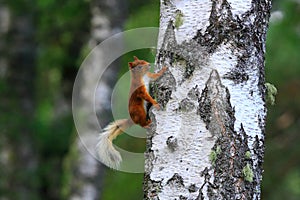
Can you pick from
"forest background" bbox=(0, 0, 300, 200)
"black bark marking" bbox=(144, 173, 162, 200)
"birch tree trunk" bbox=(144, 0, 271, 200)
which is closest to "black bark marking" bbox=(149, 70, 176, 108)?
"birch tree trunk" bbox=(144, 0, 271, 200)

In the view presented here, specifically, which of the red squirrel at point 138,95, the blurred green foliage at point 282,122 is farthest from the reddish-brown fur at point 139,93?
the blurred green foliage at point 282,122

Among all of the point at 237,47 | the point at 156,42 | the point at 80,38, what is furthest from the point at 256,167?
the point at 80,38

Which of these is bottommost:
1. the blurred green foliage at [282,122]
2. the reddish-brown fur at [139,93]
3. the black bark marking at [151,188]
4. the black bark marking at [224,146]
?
the black bark marking at [151,188]

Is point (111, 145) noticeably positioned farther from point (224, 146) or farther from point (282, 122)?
point (282, 122)

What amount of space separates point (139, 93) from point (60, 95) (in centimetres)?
860

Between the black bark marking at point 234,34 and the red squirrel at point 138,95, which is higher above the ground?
the black bark marking at point 234,34

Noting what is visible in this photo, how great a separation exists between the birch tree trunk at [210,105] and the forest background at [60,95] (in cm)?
545

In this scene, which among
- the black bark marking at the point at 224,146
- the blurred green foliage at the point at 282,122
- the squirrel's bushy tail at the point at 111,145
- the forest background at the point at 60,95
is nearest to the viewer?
the black bark marking at the point at 224,146

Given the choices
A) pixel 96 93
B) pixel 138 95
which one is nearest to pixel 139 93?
pixel 138 95

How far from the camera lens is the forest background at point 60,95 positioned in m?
8.31

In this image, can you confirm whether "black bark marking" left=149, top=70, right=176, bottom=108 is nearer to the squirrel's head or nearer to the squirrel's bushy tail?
the squirrel's head

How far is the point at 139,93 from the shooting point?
216cm

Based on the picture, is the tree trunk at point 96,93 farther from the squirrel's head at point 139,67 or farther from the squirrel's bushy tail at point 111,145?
the squirrel's head at point 139,67

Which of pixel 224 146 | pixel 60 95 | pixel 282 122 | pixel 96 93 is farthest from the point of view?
pixel 60 95
